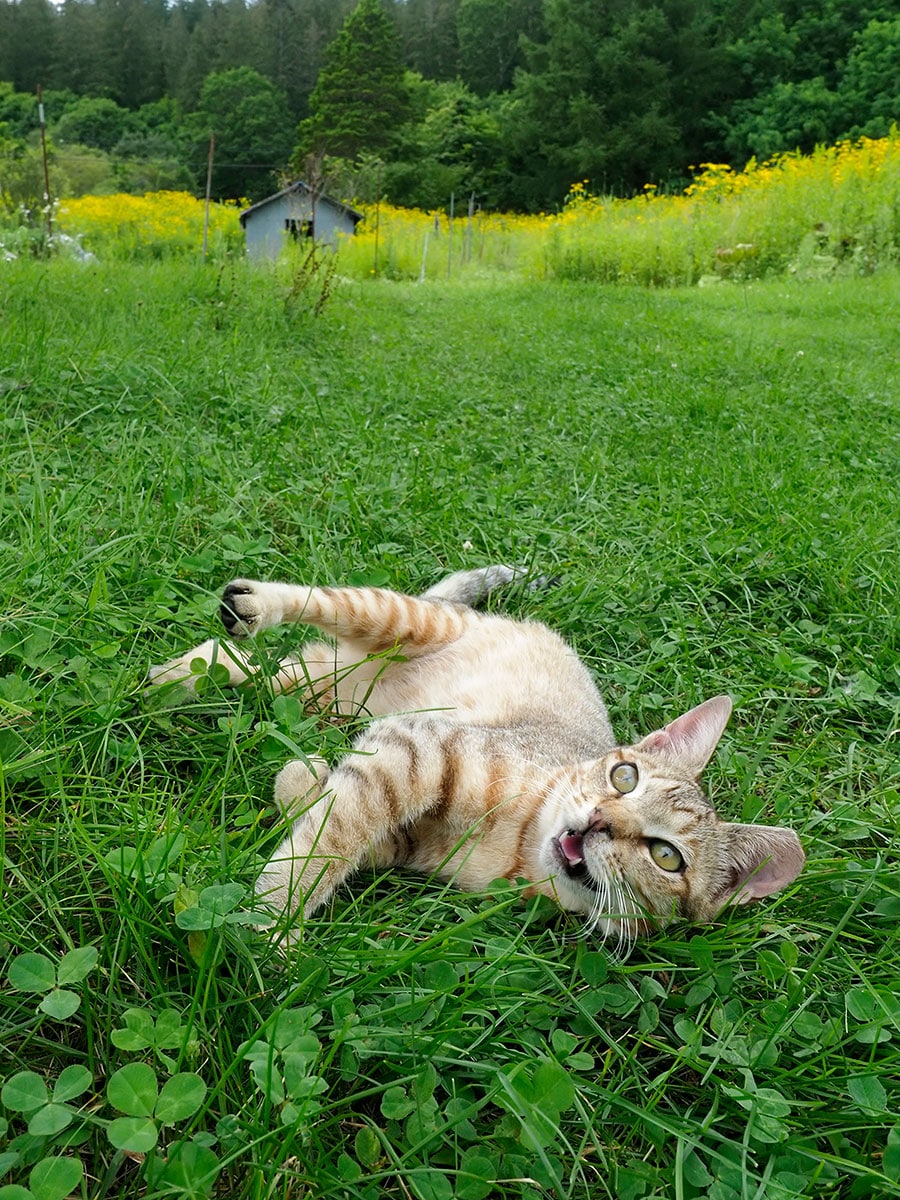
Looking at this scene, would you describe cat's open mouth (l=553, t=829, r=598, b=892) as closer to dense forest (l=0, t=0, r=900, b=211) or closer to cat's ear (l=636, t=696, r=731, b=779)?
cat's ear (l=636, t=696, r=731, b=779)

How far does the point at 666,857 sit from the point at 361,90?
3724 centimetres

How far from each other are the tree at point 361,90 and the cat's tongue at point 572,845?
34.0 m

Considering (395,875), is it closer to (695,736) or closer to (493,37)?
(695,736)

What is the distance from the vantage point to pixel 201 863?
149cm

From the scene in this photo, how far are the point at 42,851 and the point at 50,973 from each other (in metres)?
0.32

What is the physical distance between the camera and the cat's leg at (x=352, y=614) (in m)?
2.37

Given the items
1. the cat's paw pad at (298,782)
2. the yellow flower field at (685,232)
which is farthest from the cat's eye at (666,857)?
the yellow flower field at (685,232)

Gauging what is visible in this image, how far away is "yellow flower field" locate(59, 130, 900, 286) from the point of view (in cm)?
1284

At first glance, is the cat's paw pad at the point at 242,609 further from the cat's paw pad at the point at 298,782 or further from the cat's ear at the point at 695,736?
the cat's ear at the point at 695,736

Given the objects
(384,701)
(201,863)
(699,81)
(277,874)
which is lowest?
(384,701)

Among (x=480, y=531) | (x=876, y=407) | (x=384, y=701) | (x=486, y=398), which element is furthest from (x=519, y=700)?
(x=876, y=407)

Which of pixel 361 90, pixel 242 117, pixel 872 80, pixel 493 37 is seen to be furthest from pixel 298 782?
pixel 493 37

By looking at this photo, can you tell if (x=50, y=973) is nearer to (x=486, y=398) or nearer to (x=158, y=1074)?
(x=158, y=1074)

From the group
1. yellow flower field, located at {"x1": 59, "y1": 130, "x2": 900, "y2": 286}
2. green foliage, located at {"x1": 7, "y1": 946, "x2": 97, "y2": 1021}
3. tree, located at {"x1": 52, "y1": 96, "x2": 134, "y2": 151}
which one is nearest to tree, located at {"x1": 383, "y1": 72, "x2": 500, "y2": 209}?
tree, located at {"x1": 52, "y1": 96, "x2": 134, "y2": 151}
